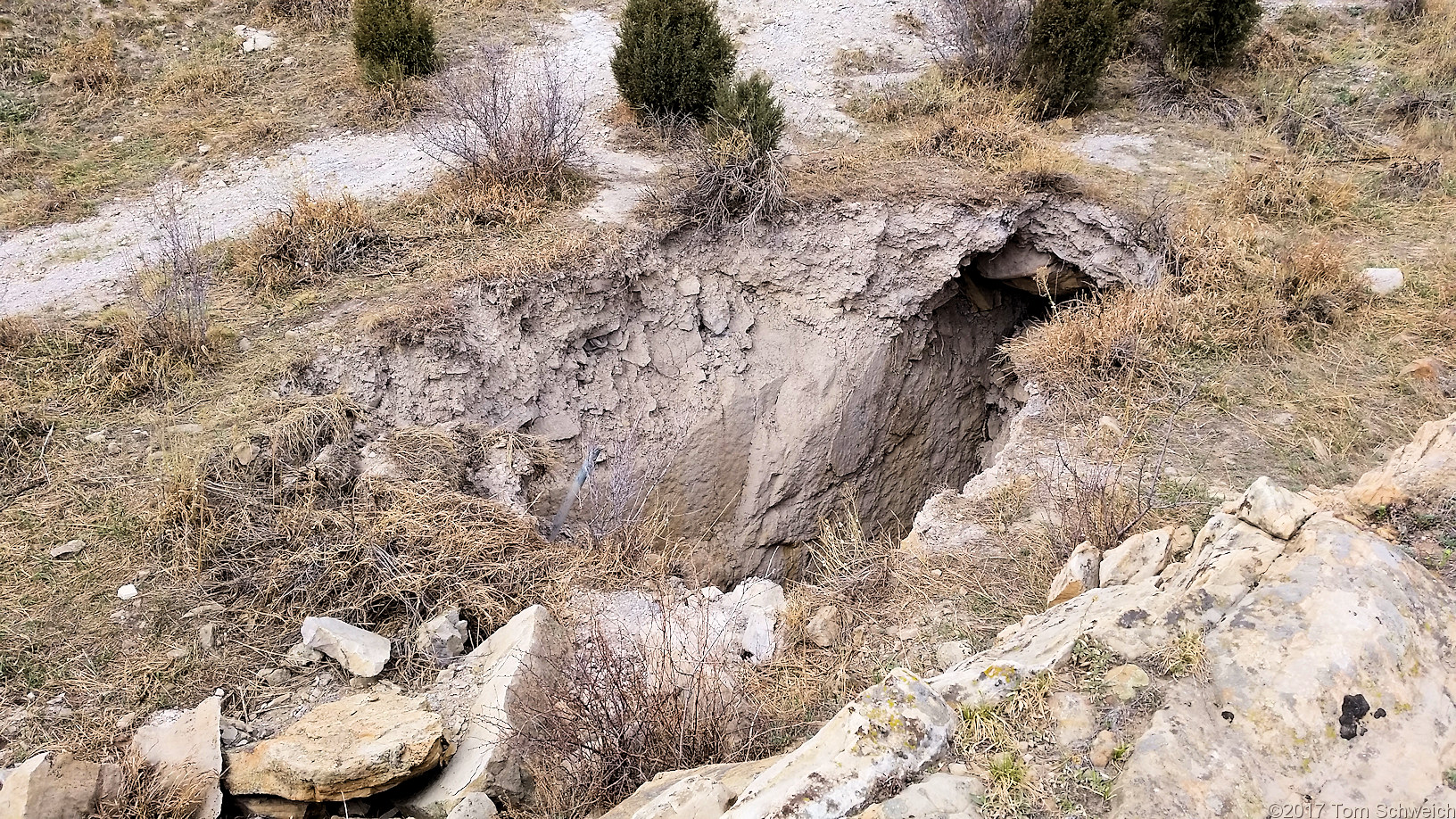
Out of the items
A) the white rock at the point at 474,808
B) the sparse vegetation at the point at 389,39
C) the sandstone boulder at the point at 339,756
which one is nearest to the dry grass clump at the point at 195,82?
the sparse vegetation at the point at 389,39

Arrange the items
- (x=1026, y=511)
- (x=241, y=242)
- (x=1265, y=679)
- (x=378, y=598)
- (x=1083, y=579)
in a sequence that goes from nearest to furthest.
Result: (x=1265, y=679), (x=1083, y=579), (x=378, y=598), (x=1026, y=511), (x=241, y=242)

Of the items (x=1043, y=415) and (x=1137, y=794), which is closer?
(x=1137, y=794)

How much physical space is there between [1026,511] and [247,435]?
14.4 feet

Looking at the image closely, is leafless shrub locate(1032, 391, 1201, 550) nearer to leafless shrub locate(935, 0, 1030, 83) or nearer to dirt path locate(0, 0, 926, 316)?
dirt path locate(0, 0, 926, 316)

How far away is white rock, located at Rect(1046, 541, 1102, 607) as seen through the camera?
332 cm

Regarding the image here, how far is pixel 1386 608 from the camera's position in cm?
222

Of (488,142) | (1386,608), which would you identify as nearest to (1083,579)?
(1386,608)

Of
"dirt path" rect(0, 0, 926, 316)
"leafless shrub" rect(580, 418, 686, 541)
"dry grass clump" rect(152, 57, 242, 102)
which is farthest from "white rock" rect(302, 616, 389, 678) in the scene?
"dry grass clump" rect(152, 57, 242, 102)

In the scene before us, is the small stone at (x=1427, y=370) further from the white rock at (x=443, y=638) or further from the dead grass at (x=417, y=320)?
the dead grass at (x=417, y=320)

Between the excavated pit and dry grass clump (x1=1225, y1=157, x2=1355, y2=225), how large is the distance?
993 millimetres

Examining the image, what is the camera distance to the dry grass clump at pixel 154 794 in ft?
9.91

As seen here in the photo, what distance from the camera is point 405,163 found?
7730 millimetres

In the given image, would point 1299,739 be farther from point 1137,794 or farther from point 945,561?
point 945,561

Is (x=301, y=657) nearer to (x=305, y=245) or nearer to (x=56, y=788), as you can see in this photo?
(x=56, y=788)
